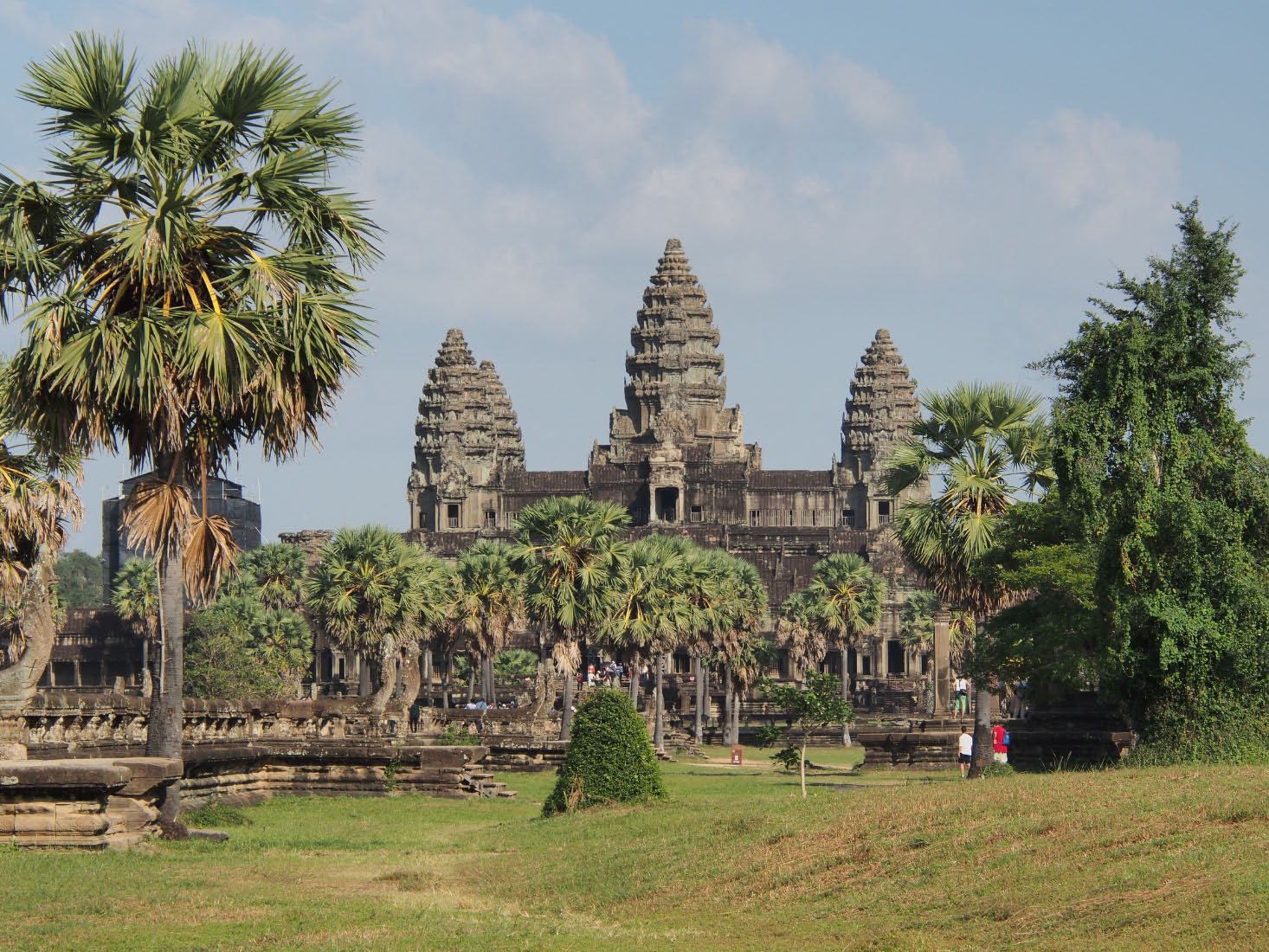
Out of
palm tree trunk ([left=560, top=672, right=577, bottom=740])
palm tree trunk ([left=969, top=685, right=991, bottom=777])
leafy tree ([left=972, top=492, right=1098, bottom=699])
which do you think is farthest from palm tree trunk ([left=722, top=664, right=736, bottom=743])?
leafy tree ([left=972, top=492, right=1098, bottom=699])

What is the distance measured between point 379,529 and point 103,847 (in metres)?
41.2

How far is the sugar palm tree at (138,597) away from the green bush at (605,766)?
6703cm

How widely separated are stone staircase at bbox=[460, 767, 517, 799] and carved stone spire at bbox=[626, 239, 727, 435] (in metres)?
116

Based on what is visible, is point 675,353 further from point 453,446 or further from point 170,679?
point 170,679

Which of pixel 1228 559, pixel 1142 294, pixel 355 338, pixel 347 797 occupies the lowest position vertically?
pixel 347 797

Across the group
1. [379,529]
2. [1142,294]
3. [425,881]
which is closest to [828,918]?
[425,881]

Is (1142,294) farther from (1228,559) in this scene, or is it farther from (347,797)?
(347,797)

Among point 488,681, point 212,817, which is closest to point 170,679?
point 212,817

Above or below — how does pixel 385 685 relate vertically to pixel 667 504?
below

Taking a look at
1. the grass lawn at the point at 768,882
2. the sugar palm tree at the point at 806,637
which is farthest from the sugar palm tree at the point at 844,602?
the grass lawn at the point at 768,882

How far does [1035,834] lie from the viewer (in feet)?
49.3

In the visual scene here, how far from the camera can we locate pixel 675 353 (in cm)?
14688

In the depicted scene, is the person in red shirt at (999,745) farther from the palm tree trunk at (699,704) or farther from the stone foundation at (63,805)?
the palm tree trunk at (699,704)

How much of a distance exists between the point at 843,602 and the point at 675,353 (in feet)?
214
